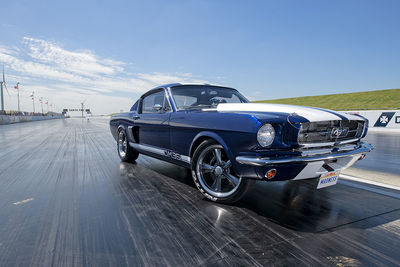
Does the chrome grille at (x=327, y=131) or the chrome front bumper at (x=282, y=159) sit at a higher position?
the chrome grille at (x=327, y=131)

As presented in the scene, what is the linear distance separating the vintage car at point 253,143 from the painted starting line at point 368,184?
2.25ft

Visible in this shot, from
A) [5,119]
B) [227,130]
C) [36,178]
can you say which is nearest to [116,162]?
[36,178]

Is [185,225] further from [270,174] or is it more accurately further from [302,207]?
[302,207]

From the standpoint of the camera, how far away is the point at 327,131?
247 cm

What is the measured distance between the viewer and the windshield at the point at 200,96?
367 centimetres

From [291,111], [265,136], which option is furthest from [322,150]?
[265,136]

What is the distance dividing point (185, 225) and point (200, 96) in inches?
85.0

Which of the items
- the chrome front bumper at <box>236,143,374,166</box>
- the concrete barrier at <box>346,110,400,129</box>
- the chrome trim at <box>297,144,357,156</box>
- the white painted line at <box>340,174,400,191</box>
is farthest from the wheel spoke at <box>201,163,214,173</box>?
the concrete barrier at <box>346,110,400,129</box>

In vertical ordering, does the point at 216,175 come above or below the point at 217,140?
below

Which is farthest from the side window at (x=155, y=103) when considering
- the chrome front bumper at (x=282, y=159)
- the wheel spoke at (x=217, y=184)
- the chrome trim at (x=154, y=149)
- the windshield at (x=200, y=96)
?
the chrome front bumper at (x=282, y=159)

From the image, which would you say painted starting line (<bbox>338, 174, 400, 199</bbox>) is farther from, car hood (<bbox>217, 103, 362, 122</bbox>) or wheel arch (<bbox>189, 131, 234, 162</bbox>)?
wheel arch (<bbox>189, 131, 234, 162</bbox>)

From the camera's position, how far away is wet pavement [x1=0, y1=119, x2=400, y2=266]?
1.71 meters

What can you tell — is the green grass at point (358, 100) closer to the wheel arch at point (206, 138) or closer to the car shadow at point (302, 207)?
the car shadow at point (302, 207)

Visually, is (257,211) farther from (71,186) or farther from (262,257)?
(71,186)
